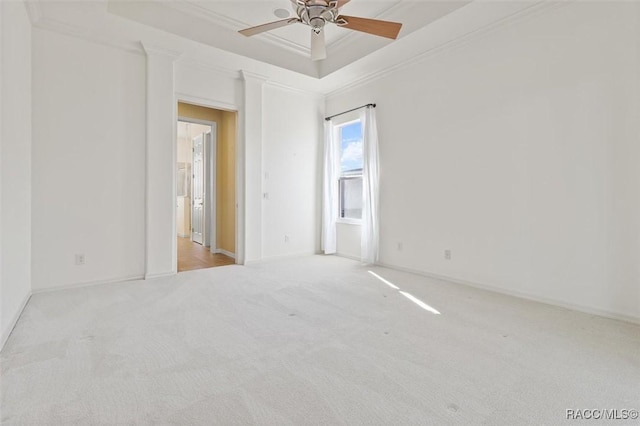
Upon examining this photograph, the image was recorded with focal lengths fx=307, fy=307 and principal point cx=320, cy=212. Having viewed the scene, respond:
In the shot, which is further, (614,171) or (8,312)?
(614,171)

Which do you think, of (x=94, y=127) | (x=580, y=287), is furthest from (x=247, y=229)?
(x=580, y=287)

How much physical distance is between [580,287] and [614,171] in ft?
3.40

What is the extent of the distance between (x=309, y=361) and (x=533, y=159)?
9.27ft

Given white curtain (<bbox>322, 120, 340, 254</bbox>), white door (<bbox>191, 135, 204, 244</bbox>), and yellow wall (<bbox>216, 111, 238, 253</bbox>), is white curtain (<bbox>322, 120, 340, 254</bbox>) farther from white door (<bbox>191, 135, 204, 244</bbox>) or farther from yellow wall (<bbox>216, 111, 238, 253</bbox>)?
white door (<bbox>191, 135, 204, 244</bbox>)

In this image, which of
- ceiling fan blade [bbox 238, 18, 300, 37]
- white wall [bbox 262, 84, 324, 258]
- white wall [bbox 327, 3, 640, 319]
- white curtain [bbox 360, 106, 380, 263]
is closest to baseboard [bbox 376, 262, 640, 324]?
white wall [bbox 327, 3, 640, 319]

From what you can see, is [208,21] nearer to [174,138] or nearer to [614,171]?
[174,138]

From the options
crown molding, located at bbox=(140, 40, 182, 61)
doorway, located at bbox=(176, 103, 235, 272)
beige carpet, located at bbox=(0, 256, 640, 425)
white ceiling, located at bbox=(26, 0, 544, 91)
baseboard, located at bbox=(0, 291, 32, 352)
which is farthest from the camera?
doorway, located at bbox=(176, 103, 235, 272)

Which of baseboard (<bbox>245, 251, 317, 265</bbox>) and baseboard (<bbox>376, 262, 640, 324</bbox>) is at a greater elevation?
baseboard (<bbox>245, 251, 317, 265</bbox>)

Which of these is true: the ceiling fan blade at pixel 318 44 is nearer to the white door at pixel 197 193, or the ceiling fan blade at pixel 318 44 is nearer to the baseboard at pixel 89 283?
the baseboard at pixel 89 283

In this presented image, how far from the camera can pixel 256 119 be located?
4.76 m

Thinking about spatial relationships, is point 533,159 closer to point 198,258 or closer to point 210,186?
point 198,258

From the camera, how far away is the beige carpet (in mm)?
1447

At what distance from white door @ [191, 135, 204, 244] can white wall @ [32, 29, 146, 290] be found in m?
2.72

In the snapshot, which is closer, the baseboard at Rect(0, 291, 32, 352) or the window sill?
the baseboard at Rect(0, 291, 32, 352)
